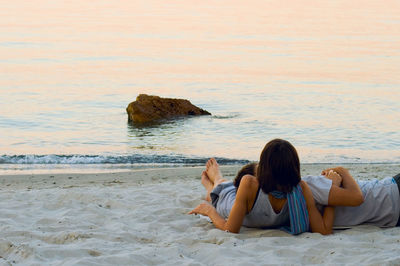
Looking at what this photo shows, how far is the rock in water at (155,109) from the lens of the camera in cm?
1716

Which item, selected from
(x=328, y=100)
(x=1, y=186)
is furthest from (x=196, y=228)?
(x=328, y=100)

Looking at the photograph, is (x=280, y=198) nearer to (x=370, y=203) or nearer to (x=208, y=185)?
(x=370, y=203)

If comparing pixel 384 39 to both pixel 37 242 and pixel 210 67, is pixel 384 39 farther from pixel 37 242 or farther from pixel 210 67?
pixel 37 242

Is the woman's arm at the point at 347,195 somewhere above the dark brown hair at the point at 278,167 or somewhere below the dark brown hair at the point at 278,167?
below

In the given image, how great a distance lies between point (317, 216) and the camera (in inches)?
236

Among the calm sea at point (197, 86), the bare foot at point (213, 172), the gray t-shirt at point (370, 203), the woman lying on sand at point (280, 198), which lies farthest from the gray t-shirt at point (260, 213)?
the calm sea at point (197, 86)

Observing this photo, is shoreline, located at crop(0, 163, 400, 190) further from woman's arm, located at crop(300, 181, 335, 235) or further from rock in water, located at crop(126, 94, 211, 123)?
rock in water, located at crop(126, 94, 211, 123)

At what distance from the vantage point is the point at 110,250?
5488 millimetres

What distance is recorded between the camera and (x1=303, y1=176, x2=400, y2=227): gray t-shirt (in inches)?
237

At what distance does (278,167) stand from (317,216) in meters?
0.65

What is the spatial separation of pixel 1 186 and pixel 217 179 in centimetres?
401

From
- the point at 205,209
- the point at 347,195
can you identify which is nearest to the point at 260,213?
the point at 205,209

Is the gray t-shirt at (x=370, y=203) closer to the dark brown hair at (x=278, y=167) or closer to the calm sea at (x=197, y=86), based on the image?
the dark brown hair at (x=278, y=167)

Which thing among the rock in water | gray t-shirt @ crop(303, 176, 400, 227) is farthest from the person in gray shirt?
the rock in water
